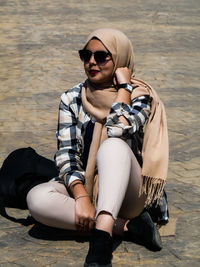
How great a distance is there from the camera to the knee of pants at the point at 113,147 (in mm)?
3959

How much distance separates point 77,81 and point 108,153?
5.24 m

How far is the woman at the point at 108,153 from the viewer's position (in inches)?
156

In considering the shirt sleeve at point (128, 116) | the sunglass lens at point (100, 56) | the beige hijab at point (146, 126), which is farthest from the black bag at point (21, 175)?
the sunglass lens at point (100, 56)

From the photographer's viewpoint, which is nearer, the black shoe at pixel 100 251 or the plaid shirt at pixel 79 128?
the black shoe at pixel 100 251

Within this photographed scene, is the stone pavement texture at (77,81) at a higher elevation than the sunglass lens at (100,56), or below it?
below

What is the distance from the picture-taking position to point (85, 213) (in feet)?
13.3

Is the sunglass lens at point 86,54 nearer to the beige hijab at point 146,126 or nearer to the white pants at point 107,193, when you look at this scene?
the beige hijab at point 146,126

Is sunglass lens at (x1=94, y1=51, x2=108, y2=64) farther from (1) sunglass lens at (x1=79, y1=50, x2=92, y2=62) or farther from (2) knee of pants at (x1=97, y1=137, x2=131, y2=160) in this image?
(2) knee of pants at (x1=97, y1=137, x2=131, y2=160)

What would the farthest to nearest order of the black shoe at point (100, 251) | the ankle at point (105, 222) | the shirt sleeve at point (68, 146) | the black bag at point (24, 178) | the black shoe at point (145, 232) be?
the black bag at point (24, 178)
the shirt sleeve at point (68, 146)
the black shoe at point (145, 232)
the ankle at point (105, 222)
the black shoe at point (100, 251)

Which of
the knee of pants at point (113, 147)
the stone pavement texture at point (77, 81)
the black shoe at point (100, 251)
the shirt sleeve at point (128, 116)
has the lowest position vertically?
the stone pavement texture at point (77, 81)

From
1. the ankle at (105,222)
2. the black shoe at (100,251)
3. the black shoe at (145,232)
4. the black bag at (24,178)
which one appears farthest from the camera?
the black bag at (24,178)

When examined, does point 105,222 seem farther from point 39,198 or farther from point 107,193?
point 39,198

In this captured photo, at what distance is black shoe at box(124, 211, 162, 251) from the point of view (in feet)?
13.4

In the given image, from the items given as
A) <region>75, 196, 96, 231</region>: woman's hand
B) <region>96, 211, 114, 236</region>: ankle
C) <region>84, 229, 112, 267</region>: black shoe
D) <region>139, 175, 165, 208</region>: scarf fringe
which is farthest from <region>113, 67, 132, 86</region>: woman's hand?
<region>84, 229, 112, 267</region>: black shoe
